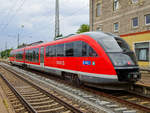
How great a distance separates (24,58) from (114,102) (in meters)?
15.2

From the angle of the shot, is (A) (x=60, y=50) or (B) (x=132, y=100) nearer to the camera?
(B) (x=132, y=100)

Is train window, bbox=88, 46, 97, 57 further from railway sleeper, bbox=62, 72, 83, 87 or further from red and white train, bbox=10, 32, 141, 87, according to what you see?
railway sleeper, bbox=62, 72, 83, 87

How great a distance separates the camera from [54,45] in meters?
11.2

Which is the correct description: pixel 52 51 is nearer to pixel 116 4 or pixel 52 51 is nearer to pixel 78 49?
pixel 78 49

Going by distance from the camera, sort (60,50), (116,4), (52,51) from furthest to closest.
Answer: (116,4)
(52,51)
(60,50)

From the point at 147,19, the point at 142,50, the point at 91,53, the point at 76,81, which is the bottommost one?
the point at 76,81

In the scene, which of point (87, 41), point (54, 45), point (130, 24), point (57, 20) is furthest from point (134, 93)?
point (130, 24)

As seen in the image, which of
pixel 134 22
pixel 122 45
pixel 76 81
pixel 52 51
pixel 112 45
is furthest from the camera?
pixel 134 22

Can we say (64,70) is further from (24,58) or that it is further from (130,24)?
(130,24)

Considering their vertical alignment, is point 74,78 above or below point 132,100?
above

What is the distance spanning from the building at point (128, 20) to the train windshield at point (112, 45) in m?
9.85

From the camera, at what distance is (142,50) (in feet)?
55.7

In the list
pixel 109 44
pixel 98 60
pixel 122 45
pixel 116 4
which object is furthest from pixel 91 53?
pixel 116 4

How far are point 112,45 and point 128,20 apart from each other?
14.0m
